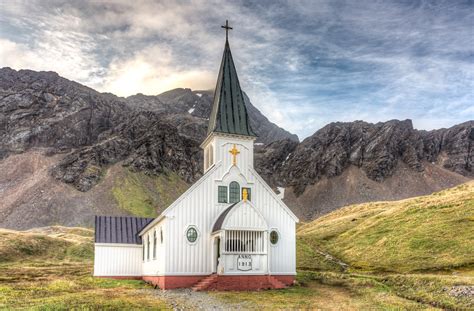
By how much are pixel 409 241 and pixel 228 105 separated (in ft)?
74.7

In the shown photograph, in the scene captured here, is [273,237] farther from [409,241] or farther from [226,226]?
[409,241]

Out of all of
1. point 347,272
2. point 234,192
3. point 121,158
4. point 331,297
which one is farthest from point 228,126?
point 121,158

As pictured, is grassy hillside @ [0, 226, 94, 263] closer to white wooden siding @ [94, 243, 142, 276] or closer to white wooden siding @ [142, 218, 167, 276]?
white wooden siding @ [94, 243, 142, 276]

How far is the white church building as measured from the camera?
104 feet

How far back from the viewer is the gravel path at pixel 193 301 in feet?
72.9

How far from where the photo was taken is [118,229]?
44469 mm

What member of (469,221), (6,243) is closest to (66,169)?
(6,243)

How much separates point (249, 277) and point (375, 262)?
59.2ft

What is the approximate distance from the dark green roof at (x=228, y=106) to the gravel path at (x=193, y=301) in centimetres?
1268

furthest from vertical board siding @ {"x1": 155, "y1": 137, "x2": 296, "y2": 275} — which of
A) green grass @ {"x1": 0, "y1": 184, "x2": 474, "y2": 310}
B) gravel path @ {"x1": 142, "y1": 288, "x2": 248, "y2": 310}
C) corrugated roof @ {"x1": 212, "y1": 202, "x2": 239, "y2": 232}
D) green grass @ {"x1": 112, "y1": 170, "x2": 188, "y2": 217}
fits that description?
green grass @ {"x1": 112, "y1": 170, "x2": 188, "y2": 217}

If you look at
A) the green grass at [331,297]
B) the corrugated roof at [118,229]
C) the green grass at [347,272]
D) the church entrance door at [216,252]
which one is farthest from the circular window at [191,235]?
the corrugated roof at [118,229]

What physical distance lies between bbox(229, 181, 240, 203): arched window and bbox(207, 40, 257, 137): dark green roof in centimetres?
407

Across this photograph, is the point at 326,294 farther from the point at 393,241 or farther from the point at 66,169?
the point at 66,169

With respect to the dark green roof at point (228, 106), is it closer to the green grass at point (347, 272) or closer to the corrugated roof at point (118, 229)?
the green grass at point (347, 272)
